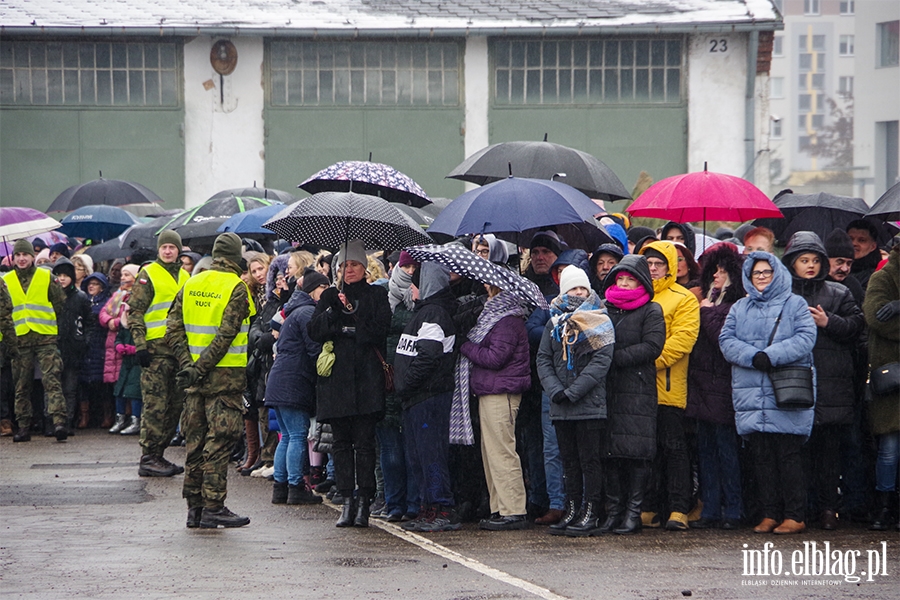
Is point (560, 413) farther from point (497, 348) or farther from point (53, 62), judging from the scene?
point (53, 62)

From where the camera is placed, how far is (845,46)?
107562mm

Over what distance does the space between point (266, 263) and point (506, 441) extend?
362cm

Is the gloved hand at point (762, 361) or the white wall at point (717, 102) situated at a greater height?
the white wall at point (717, 102)

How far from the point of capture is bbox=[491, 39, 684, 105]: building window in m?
24.0

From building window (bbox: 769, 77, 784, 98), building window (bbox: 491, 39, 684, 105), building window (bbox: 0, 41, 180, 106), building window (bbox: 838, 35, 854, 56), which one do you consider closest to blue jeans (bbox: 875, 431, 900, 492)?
building window (bbox: 491, 39, 684, 105)

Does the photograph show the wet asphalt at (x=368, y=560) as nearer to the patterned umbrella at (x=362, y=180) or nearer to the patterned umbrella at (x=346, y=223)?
the patterned umbrella at (x=346, y=223)

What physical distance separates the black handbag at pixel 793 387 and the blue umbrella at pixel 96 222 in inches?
460

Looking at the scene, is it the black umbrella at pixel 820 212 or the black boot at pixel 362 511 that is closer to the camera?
the black boot at pixel 362 511

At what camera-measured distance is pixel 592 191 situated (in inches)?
454

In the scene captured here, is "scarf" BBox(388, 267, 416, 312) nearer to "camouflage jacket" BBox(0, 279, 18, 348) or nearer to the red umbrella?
the red umbrella

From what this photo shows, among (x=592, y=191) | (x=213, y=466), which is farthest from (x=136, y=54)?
(x=213, y=466)

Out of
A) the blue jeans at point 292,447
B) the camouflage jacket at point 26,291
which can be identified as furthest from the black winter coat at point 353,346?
the camouflage jacket at point 26,291

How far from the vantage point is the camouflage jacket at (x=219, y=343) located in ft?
30.7

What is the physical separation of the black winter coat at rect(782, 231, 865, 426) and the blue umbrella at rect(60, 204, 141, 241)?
11.5 metres
